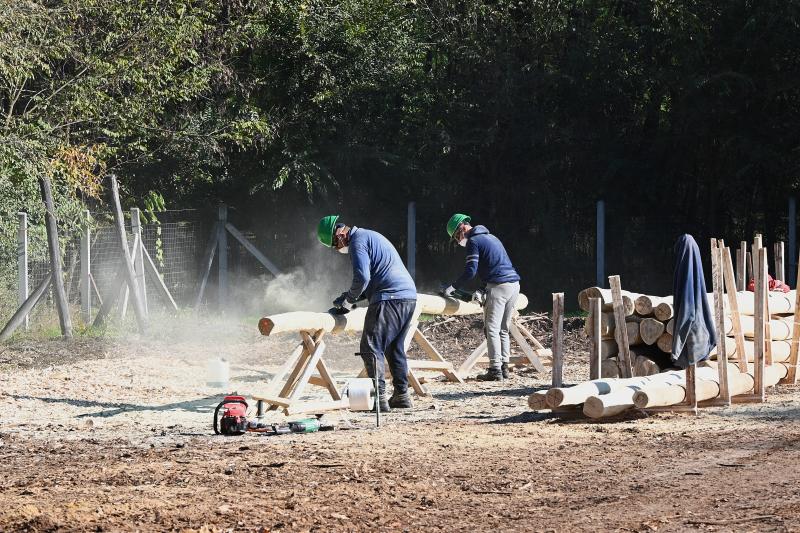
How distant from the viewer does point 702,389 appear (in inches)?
429

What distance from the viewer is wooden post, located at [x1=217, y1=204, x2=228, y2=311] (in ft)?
73.0

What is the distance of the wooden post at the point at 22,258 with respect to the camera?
1819 centimetres

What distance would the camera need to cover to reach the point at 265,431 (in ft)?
32.5

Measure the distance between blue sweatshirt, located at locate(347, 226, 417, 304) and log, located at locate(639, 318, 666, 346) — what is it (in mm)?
2764

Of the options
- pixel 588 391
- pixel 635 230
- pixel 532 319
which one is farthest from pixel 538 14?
pixel 588 391

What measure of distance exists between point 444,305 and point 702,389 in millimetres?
3785

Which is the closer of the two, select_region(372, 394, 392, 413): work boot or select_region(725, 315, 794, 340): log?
select_region(372, 394, 392, 413): work boot

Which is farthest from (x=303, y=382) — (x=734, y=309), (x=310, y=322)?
(x=734, y=309)

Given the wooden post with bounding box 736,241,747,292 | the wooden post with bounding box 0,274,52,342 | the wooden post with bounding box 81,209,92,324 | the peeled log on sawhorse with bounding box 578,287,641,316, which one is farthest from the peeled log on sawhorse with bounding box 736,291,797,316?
the wooden post with bounding box 81,209,92,324

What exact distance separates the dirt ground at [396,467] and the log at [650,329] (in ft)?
4.59

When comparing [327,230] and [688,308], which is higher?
[327,230]

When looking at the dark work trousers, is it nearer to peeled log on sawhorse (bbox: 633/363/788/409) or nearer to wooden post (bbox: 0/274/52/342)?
peeled log on sawhorse (bbox: 633/363/788/409)

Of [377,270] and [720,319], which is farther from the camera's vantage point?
[377,270]

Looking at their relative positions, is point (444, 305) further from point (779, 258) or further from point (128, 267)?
point (128, 267)
